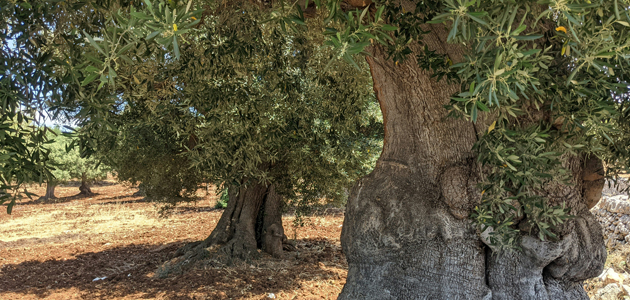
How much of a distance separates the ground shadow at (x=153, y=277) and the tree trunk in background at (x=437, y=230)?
3765mm

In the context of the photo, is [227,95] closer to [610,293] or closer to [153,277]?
[153,277]

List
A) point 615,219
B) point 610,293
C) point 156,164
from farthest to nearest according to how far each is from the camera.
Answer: point 615,219, point 156,164, point 610,293

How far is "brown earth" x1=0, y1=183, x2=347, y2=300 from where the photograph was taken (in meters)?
7.57

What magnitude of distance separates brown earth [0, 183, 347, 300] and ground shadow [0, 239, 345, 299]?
18 millimetres

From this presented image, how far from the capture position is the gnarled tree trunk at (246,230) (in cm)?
930

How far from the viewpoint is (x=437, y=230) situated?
4031 millimetres

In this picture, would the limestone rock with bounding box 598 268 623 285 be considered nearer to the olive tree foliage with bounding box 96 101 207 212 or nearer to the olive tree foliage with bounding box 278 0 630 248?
the olive tree foliage with bounding box 278 0 630 248

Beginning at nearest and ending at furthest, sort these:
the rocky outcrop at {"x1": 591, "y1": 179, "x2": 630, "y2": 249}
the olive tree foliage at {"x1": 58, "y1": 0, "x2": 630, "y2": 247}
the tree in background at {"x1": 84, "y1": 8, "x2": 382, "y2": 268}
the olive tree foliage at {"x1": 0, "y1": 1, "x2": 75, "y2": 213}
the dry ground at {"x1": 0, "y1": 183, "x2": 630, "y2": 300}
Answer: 1. the olive tree foliage at {"x1": 58, "y1": 0, "x2": 630, "y2": 247}
2. the olive tree foliage at {"x1": 0, "y1": 1, "x2": 75, "y2": 213}
3. the tree in background at {"x1": 84, "y1": 8, "x2": 382, "y2": 268}
4. the dry ground at {"x1": 0, "y1": 183, "x2": 630, "y2": 300}
5. the rocky outcrop at {"x1": 591, "y1": 179, "x2": 630, "y2": 249}

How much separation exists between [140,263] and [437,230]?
Answer: 26.8 feet

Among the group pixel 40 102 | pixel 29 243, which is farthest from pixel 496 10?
pixel 29 243

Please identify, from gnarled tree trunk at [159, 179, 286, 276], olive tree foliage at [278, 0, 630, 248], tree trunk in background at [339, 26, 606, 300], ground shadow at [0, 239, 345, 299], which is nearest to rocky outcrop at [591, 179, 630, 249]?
ground shadow at [0, 239, 345, 299]

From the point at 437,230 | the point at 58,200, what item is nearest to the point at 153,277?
the point at 437,230

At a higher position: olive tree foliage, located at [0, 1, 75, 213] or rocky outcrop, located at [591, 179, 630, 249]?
olive tree foliage, located at [0, 1, 75, 213]

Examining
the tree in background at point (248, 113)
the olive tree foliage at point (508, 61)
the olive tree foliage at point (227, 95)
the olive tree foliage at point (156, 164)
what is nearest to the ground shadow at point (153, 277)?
the tree in background at point (248, 113)
